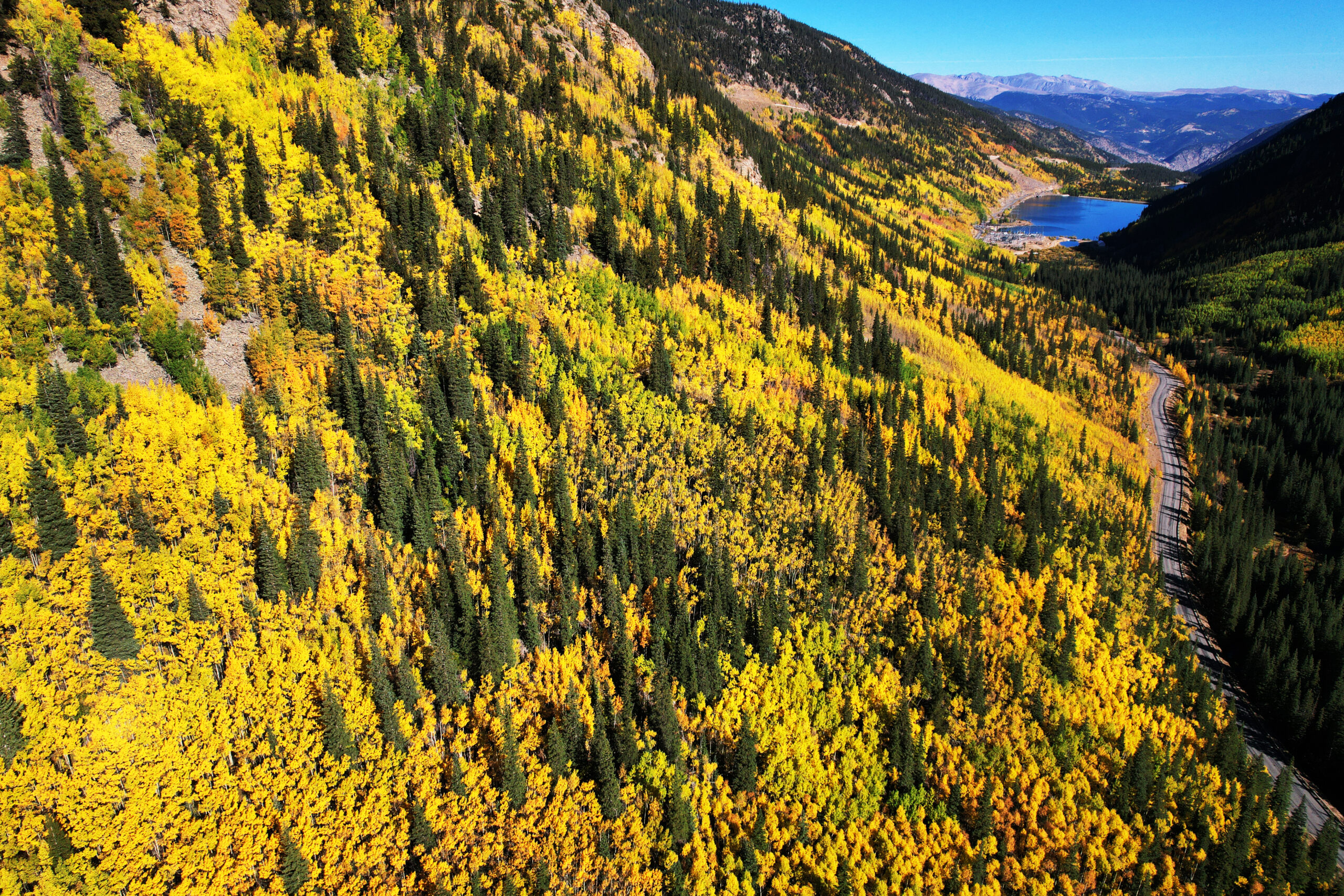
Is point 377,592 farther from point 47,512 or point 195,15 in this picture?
point 195,15

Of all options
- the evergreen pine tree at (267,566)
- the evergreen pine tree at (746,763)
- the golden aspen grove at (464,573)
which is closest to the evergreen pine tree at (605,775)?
the golden aspen grove at (464,573)

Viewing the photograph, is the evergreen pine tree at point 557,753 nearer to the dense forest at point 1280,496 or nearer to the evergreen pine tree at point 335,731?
the evergreen pine tree at point 335,731

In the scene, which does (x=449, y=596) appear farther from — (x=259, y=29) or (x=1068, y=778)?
(x=259, y=29)

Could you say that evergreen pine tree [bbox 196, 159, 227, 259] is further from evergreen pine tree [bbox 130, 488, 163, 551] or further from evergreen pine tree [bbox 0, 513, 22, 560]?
Answer: evergreen pine tree [bbox 0, 513, 22, 560]

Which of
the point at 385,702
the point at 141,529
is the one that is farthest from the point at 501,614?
the point at 141,529

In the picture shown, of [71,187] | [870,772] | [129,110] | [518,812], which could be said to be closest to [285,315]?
[71,187]

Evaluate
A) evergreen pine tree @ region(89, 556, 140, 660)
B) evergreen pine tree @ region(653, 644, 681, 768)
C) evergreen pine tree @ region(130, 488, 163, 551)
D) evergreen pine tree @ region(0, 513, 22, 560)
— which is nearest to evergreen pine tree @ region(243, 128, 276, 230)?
evergreen pine tree @ region(130, 488, 163, 551)
